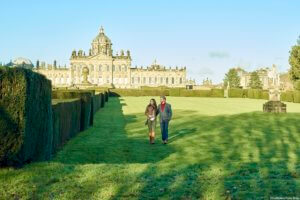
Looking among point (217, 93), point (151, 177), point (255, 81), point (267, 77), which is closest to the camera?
point (151, 177)

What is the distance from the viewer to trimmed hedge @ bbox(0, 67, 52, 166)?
6516mm

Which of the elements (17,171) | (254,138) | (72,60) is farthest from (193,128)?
(72,60)

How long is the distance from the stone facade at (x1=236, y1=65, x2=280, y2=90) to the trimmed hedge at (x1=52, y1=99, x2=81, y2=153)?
1551 centimetres

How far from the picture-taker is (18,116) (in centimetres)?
669

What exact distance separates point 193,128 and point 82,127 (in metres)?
4.62

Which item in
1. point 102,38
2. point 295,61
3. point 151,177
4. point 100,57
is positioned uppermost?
Answer: point 102,38

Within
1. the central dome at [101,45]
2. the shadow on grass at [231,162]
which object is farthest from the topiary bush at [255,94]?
the central dome at [101,45]

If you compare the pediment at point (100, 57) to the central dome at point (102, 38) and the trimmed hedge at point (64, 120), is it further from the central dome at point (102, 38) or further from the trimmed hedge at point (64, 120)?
the trimmed hedge at point (64, 120)

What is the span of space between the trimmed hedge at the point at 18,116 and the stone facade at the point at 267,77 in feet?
71.5

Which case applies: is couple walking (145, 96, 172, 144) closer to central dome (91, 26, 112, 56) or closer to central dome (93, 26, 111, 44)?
central dome (91, 26, 112, 56)

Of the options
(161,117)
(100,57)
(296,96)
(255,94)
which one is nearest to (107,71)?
(100,57)

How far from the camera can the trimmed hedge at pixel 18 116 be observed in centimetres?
652

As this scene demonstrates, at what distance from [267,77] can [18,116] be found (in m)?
94.9

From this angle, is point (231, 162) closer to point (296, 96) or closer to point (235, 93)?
point (296, 96)
